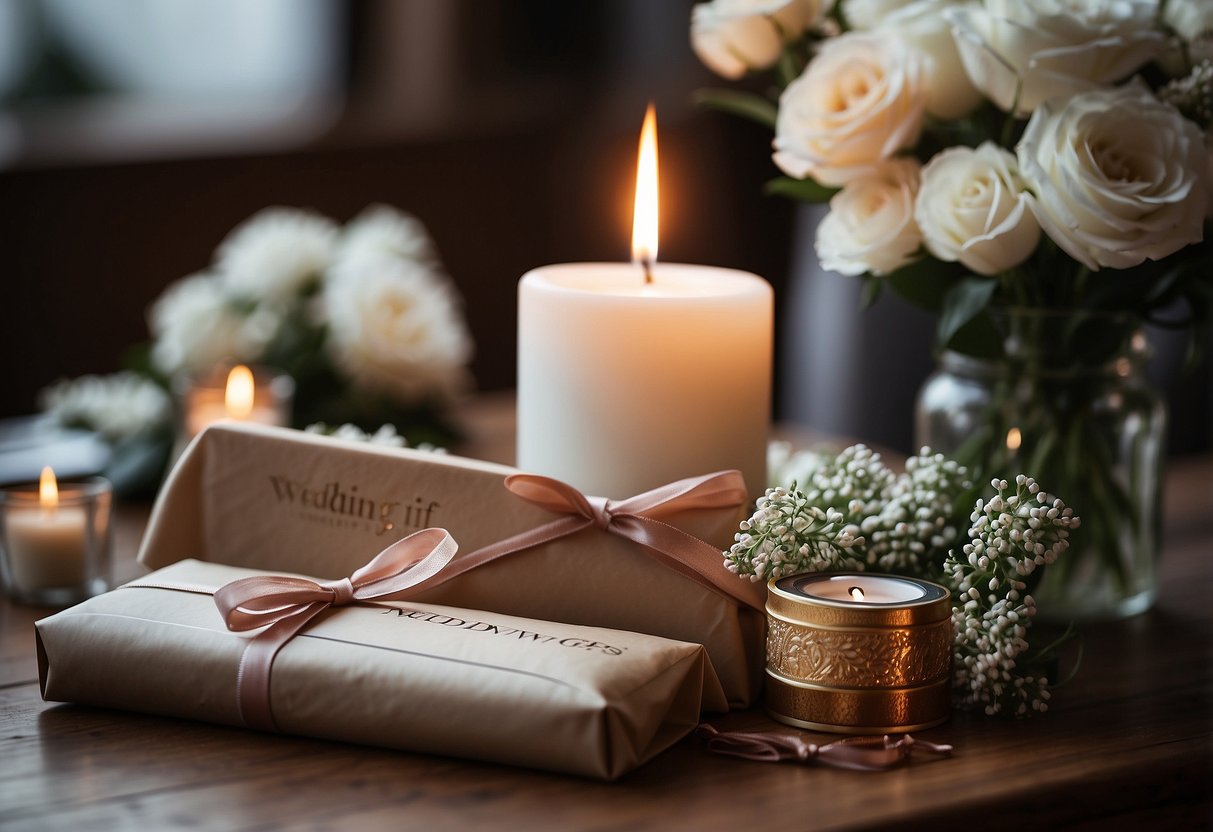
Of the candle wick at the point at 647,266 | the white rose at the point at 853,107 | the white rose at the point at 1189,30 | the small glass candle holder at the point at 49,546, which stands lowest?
the small glass candle holder at the point at 49,546

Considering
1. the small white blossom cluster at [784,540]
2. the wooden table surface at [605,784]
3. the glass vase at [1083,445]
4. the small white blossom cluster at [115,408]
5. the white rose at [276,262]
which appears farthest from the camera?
the white rose at [276,262]

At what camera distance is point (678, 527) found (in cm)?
75

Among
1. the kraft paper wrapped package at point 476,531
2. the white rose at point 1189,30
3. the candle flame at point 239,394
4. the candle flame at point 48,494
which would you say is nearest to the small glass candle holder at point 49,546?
the candle flame at point 48,494

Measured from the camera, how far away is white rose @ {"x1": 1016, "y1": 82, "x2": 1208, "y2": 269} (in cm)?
76

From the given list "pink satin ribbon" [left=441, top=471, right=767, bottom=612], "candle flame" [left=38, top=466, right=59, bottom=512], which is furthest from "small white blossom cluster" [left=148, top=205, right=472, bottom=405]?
"pink satin ribbon" [left=441, top=471, right=767, bottom=612]

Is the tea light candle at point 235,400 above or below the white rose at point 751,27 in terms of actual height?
below

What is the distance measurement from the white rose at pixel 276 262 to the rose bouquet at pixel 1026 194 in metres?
0.61

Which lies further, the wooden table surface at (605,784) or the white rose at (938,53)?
the white rose at (938,53)

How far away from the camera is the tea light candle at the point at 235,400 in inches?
46.9

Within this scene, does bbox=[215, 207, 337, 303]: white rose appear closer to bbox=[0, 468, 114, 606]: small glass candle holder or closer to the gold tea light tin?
bbox=[0, 468, 114, 606]: small glass candle holder

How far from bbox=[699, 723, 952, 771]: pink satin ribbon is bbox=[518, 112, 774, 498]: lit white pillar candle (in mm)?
178

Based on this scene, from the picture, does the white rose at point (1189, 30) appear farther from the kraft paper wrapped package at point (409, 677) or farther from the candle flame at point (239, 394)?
the candle flame at point (239, 394)

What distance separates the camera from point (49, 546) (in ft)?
3.07

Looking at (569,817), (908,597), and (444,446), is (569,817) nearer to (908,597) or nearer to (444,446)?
(908,597)
